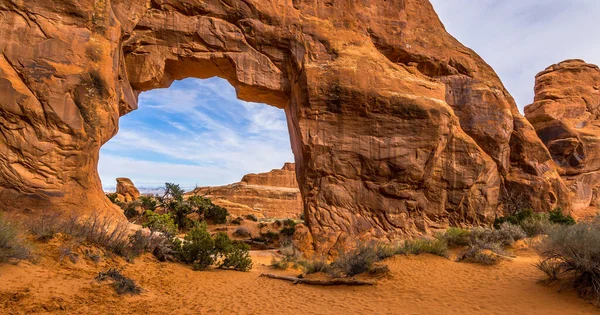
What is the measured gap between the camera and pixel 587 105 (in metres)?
29.0

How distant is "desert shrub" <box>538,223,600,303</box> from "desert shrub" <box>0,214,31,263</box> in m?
9.53

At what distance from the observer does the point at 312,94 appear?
555 inches

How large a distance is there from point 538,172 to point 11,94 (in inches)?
884

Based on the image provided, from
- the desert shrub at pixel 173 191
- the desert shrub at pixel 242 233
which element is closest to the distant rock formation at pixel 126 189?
the desert shrub at pixel 173 191

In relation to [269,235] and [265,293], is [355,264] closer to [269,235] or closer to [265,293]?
[265,293]

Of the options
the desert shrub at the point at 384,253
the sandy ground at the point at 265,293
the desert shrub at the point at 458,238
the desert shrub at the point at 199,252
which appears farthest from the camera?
the desert shrub at the point at 458,238

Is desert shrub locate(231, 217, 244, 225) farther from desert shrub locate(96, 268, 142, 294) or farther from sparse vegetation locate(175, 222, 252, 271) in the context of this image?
desert shrub locate(96, 268, 142, 294)

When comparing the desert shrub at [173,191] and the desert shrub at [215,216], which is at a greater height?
the desert shrub at [173,191]

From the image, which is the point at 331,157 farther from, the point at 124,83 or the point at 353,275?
the point at 124,83

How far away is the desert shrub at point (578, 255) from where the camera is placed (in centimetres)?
575

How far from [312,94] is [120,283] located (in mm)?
9973

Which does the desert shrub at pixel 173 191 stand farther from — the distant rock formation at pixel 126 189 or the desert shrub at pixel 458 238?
the desert shrub at pixel 458 238

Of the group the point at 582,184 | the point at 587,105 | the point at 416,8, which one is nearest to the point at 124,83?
the point at 416,8

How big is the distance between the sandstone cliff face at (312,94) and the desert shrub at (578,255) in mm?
7193
